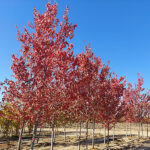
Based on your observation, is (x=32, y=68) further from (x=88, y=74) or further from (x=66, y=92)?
(x=88, y=74)

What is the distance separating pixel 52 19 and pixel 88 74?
538 centimetres

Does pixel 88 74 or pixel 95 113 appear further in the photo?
pixel 95 113

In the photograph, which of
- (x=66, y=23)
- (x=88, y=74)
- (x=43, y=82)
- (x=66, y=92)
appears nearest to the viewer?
(x=43, y=82)

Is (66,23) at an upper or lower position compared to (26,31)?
upper

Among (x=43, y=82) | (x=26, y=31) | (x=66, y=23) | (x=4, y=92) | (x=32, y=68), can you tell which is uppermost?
(x=66, y=23)

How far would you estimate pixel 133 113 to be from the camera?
Answer: 25297mm

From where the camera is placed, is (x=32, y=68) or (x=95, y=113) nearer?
(x=32, y=68)

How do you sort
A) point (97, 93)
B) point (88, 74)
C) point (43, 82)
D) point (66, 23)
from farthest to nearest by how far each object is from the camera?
point (97, 93) → point (88, 74) → point (66, 23) → point (43, 82)

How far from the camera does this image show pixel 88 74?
11.2 meters

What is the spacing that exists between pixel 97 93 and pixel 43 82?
6772 mm

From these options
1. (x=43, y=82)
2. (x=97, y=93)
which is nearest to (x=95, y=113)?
(x=97, y=93)

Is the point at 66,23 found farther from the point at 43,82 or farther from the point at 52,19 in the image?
the point at 43,82

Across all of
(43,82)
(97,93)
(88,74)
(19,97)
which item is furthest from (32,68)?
(97,93)

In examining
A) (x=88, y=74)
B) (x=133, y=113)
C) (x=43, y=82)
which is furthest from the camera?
(x=133, y=113)
